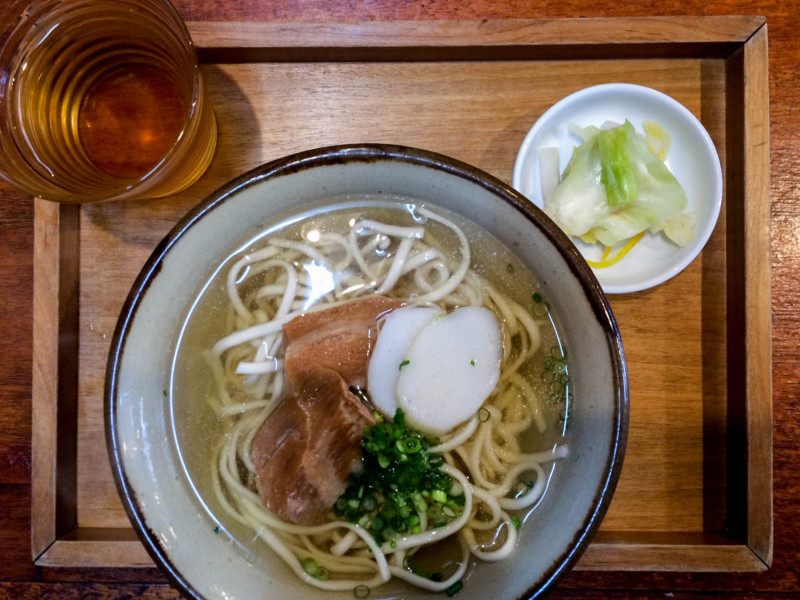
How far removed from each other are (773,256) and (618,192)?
57cm

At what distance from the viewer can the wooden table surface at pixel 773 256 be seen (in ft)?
5.73

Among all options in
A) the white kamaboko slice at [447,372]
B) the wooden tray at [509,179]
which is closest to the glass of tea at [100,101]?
the wooden tray at [509,179]

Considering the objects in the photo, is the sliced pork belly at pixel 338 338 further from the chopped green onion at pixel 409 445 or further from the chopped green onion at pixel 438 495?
the chopped green onion at pixel 438 495

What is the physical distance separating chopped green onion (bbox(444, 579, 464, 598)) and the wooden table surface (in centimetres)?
78

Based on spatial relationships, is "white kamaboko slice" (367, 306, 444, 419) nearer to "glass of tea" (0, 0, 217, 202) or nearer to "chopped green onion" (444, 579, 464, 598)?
"chopped green onion" (444, 579, 464, 598)

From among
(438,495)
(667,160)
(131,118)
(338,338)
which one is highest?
(131,118)

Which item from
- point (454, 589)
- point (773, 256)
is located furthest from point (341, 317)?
point (773, 256)

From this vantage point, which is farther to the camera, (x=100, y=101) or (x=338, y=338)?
(x=100, y=101)

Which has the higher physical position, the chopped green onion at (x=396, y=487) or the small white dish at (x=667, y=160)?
the small white dish at (x=667, y=160)

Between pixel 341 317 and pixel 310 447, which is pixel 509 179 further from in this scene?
pixel 310 447

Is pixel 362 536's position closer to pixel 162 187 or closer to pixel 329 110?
pixel 162 187

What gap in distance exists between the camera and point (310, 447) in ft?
4.87

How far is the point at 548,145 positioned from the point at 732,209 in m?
0.57

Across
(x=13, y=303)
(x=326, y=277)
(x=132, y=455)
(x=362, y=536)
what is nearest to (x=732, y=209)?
(x=326, y=277)
